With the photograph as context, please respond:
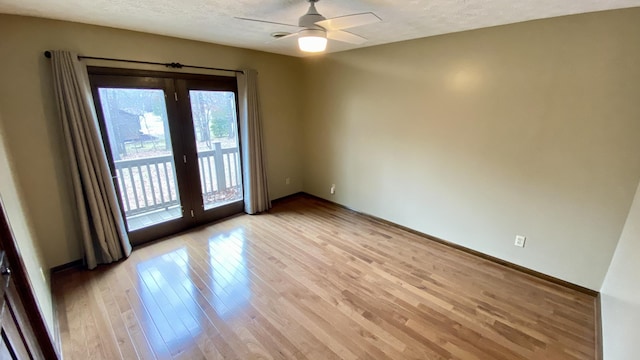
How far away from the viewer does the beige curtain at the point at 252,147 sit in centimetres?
385

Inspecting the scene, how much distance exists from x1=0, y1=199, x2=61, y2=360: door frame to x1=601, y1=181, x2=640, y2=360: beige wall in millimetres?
3152

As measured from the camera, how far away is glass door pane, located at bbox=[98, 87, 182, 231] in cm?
295

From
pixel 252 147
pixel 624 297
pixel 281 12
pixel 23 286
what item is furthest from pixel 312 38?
pixel 624 297

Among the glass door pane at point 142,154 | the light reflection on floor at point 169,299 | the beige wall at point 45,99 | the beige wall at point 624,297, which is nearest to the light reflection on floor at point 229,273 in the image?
the light reflection on floor at point 169,299

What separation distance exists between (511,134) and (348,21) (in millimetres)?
1926

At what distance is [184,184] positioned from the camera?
3609 millimetres

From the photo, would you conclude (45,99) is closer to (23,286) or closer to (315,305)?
(23,286)

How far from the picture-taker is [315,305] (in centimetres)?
232

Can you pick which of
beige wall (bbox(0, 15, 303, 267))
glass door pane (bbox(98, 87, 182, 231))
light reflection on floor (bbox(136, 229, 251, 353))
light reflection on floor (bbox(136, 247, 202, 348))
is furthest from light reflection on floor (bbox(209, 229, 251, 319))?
beige wall (bbox(0, 15, 303, 267))

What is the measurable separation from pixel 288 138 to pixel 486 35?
10.0 feet

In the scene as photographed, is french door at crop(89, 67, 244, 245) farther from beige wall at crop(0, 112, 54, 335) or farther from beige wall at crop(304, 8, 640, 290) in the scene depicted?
beige wall at crop(304, 8, 640, 290)

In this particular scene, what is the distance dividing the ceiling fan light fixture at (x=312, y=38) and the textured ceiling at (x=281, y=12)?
0.80 ft

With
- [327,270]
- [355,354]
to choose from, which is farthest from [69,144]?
[355,354]

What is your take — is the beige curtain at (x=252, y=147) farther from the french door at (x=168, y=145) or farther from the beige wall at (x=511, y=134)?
the beige wall at (x=511, y=134)
